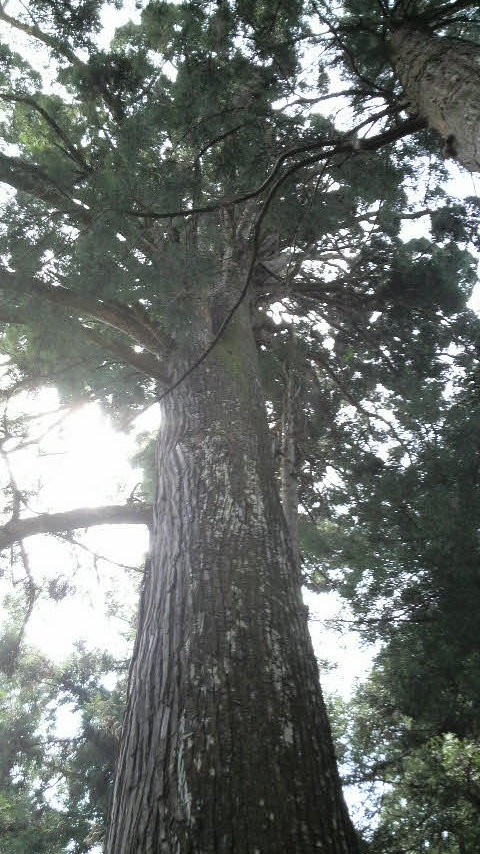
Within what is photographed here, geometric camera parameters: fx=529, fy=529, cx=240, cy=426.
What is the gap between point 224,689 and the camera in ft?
5.49

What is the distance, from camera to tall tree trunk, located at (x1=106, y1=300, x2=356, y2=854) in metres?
1.39

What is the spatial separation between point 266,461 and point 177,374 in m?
1.10

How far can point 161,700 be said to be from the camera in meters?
1.75

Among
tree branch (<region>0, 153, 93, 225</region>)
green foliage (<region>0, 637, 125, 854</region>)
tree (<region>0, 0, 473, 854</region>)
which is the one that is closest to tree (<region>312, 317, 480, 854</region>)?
tree (<region>0, 0, 473, 854</region>)

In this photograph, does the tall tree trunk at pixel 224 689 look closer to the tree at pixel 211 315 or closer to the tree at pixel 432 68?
the tree at pixel 211 315

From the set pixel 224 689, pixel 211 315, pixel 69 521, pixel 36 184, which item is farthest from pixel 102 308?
pixel 224 689

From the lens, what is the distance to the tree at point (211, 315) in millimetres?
1561

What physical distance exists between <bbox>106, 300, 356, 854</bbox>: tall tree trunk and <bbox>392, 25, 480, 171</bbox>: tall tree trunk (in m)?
1.61

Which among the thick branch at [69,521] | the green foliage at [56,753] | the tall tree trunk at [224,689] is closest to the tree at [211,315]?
the tall tree trunk at [224,689]

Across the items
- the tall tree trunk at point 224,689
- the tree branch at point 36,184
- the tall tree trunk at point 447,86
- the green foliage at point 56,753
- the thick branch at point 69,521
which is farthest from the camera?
the green foliage at point 56,753

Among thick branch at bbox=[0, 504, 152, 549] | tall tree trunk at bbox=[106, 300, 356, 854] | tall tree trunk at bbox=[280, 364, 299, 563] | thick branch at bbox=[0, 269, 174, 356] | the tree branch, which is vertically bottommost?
tall tree trunk at bbox=[106, 300, 356, 854]

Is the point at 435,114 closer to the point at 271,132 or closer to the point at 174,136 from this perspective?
the point at 271,132

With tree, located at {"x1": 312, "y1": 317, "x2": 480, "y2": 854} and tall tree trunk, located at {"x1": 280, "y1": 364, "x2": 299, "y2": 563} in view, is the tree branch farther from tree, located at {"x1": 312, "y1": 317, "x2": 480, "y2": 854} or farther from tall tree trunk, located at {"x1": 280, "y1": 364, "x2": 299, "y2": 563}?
tree, located at {"x1": 312, "y1": 317, "x2": 480, "y2": 854}

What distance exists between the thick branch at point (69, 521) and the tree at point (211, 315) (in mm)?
723
